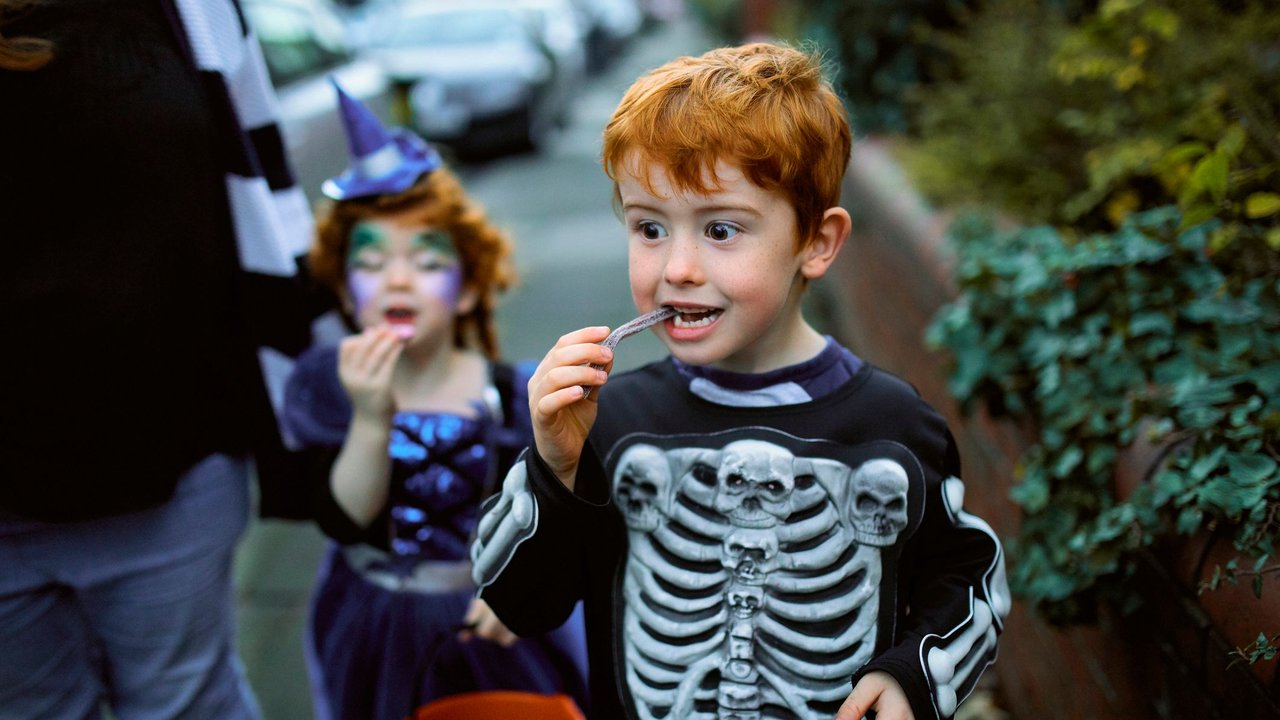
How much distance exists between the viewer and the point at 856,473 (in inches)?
61.2

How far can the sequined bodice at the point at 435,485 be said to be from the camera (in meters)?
2.33

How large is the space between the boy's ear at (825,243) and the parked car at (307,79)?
9.49ft

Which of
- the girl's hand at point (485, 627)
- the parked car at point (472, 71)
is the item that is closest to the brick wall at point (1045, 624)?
the girl's hand at point (485, 627)

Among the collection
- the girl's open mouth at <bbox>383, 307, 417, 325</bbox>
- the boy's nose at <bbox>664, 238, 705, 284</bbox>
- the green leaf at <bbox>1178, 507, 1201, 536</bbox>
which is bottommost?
the green leaf at <bbox>1178, 507, 1201, 536</bbox>

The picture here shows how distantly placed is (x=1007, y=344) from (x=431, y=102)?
28.4 feet

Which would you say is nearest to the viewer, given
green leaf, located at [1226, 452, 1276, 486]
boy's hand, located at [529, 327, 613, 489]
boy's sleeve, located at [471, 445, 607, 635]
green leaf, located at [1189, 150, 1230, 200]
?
boy's hand, located at [529, 327, 613, 489]

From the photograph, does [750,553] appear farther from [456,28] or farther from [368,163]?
[456,28]

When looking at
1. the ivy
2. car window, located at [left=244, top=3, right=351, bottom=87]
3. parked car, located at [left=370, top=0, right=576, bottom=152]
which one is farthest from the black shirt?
parked car, located at [left=370, top=0, right=576, bottom=152]

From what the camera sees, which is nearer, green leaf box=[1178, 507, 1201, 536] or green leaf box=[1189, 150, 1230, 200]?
green leaf box=[1178, 507, 1201, 536]

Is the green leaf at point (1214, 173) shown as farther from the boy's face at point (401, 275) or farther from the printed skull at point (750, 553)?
the boy's face at point (401, 275)

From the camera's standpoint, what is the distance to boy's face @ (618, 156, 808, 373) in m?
1.47

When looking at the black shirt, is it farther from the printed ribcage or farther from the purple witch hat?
the printed ribcage

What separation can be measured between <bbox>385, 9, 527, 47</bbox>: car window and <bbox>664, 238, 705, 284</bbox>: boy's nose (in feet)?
34.5

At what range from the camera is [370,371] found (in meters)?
2.14
